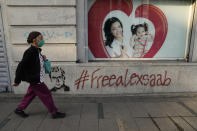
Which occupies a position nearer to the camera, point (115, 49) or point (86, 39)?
point (86, 39)

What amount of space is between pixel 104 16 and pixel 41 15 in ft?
5.81

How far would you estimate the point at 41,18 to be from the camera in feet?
12.6

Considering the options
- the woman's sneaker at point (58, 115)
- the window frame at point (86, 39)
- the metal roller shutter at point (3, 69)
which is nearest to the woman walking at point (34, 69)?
the woman's sneaker at point (58, 115)

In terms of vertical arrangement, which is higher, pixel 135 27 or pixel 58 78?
pixel 135 27

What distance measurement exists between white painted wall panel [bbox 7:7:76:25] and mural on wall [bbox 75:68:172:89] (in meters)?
1.55

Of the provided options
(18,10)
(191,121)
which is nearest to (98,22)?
(18,10)

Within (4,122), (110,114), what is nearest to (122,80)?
(110,114)

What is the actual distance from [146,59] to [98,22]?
1900 millimetres

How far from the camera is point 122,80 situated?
4.19 m

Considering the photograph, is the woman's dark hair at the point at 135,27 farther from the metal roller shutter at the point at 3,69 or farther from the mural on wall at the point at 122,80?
the metal roller shutter at the point at 3,69

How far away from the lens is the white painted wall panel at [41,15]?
3.78 metres

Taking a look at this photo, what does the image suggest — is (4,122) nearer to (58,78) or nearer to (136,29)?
(58,78)

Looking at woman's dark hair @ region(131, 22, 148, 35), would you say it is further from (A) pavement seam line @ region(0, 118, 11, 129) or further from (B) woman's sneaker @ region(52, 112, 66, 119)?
(A) pavement seam line @ region(0, 118, 11, 129)

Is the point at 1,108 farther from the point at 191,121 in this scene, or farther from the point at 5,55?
the point at 191,121
